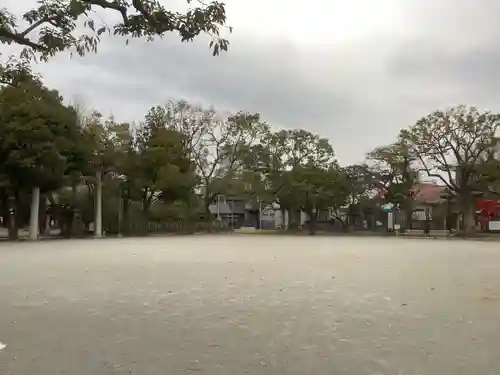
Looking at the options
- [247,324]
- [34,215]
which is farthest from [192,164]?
[247,324]

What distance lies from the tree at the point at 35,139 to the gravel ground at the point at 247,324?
644 inches

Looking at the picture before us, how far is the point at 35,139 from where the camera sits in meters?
27.0

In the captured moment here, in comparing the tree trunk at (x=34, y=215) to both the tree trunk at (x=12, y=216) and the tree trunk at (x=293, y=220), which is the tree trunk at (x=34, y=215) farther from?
the tree trunk at (x=293, y=220)

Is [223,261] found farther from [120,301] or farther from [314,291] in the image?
[120,301]

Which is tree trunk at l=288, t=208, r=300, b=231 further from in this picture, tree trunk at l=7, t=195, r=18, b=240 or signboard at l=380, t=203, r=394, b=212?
tree trunk at l=7, t=195, r=18, b=240

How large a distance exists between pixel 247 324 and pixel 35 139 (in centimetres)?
2317

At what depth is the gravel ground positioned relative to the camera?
434 cm

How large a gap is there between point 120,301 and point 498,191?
33.1 m

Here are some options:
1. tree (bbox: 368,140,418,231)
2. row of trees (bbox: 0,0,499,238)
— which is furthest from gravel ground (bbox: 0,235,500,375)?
tree (bbox: 368,140,418,231)

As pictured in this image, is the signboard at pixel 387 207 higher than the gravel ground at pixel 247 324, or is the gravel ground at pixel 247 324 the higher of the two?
the signboard at pixel 387 207

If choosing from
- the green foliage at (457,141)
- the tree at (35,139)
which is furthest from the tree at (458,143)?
the tree at (35,139)

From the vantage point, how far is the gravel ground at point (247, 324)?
4.34m

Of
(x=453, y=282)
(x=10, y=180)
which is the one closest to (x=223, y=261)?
(x=453, y=282)

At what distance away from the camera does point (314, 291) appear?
8.89m
